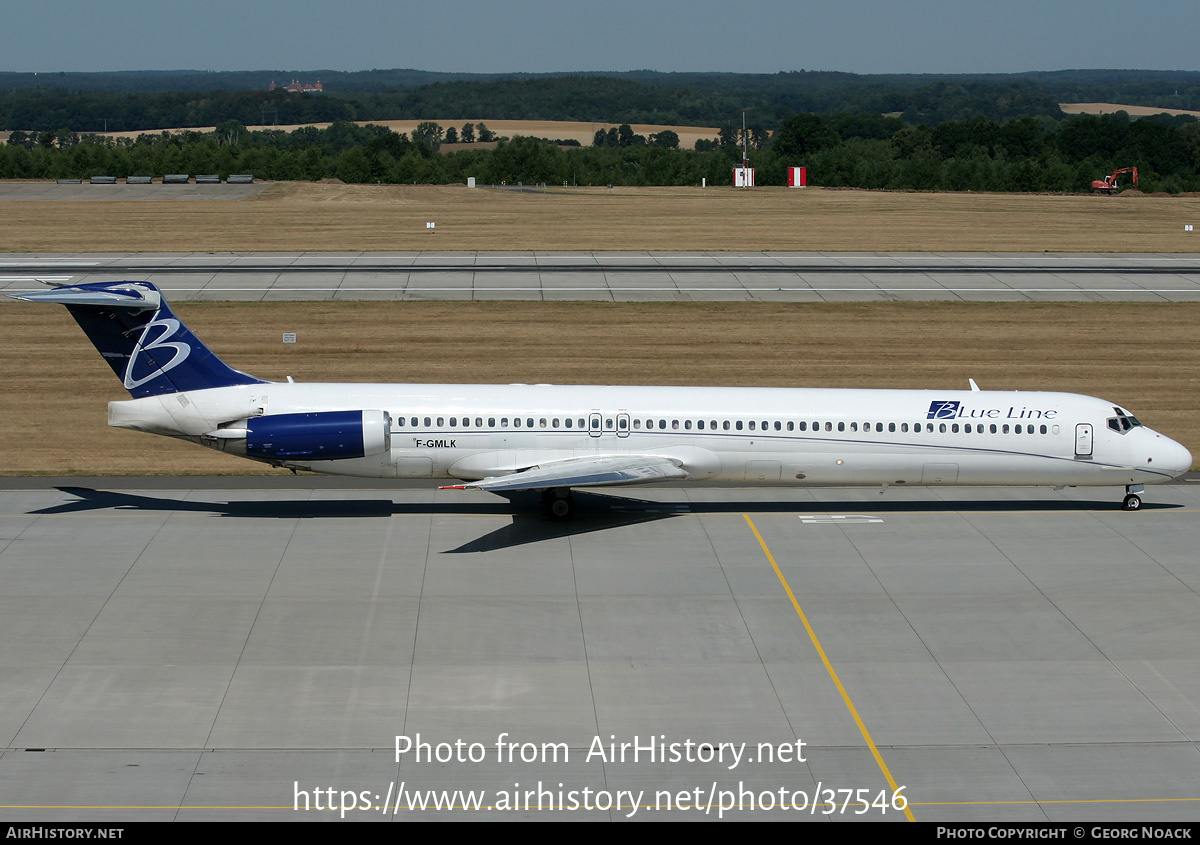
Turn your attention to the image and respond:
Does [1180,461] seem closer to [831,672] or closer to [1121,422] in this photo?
[1121,422]

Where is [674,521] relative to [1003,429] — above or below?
below

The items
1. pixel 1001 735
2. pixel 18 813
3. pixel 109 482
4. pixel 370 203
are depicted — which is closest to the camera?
pixel 18 813

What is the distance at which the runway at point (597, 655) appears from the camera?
1623cm

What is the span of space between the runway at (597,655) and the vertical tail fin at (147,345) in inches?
127

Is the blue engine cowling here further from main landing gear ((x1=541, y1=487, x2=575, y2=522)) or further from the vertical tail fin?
main landing gear ((x1=541, y1=487, x2=575, y2=522))

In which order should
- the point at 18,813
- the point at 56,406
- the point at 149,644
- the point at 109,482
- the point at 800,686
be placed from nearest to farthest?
the point at 18,813 < the point at 800,686 < the point at 149,644 < the point at 109,482 < the point at 56,406

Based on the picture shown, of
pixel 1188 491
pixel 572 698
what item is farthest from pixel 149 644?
pixel 1188 491

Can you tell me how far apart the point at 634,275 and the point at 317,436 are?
113ft

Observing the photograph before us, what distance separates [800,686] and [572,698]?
377 centimetres

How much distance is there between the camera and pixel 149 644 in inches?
807

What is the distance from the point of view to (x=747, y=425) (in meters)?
27.3

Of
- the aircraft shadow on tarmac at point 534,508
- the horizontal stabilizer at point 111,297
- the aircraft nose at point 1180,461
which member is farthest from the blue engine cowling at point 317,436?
the aircraft nose at point 1180,461

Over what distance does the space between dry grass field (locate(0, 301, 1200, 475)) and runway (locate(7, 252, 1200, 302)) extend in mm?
2265

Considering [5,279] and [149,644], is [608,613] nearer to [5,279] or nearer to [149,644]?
[149,644]
